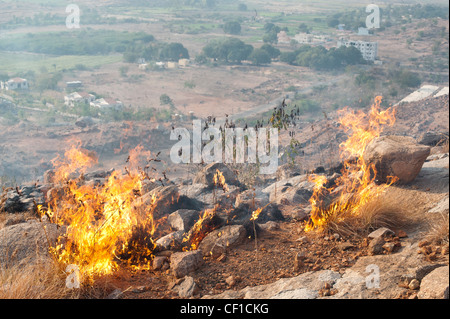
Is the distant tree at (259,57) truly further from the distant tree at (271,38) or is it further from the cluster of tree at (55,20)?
the cluster of tree at (55,20)

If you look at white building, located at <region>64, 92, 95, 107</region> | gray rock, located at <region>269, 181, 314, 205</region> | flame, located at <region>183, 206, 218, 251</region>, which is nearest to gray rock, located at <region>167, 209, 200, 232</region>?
flame, located at <region>183, 206, 218, 251</region>

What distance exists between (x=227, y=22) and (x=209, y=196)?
38.8 meters

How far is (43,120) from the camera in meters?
24.3

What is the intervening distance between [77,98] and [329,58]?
18.6 meters

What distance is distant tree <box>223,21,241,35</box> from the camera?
137ft

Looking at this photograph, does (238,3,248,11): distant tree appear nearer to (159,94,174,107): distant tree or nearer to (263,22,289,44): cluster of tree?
(263,22,289,44): cluster of tree

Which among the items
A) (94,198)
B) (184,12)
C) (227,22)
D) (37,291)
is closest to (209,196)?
(94,198)

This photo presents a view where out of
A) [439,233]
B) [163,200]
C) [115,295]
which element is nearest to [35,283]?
[115,295]

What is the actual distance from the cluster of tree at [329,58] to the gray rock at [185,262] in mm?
31495

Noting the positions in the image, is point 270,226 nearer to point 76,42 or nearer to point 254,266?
point 254,266

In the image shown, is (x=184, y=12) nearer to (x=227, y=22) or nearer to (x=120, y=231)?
(x=227, y=22)

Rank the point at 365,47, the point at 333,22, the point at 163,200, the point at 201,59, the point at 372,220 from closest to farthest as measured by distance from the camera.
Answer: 1. the point at 372,220
2. the point at 163,200
3. the point at 365,47
4. the point at 201,59
5. the point at 333,22

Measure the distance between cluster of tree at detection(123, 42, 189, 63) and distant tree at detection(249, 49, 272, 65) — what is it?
5739mm

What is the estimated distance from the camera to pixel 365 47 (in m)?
34.8
